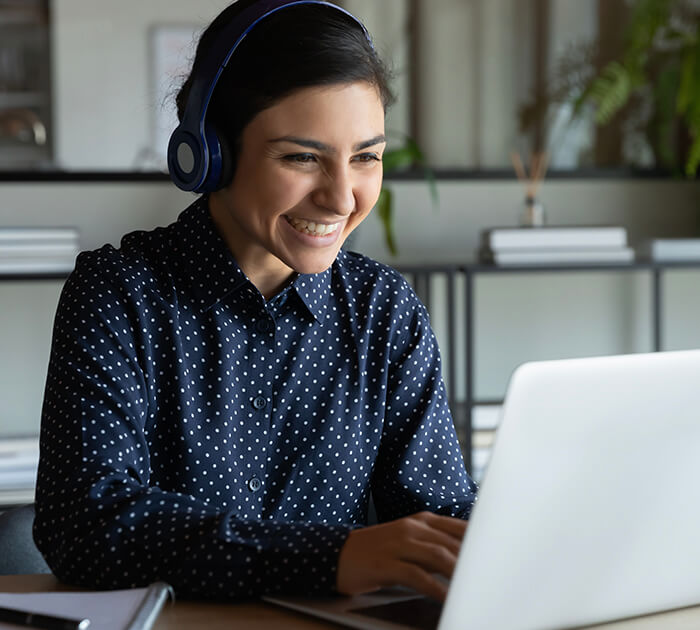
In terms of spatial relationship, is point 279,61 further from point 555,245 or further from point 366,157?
point 555,245

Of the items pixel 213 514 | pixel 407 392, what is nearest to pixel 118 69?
pixel 407 392

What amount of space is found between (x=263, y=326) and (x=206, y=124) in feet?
0.81

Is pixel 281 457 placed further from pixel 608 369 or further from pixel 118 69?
pixel 118 69

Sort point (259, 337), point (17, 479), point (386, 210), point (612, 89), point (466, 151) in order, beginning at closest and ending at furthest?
point (259, 337) < point (17, 479) < point (386, 210) < point (612, 89) < point (466, 151)

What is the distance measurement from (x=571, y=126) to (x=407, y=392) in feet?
5.57

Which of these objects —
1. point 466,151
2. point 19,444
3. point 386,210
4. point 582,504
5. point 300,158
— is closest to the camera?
point 582,504

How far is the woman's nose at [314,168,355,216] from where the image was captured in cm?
113

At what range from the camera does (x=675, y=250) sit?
2.56 metres

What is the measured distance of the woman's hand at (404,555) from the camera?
76 cm

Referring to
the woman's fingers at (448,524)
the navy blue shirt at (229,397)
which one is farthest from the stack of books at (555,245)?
the woman's fingers at (448,524)

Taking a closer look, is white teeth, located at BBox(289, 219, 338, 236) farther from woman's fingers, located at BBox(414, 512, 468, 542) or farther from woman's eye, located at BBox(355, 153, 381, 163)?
woman's fingers, located at BBox(414, 512, 468, 542)

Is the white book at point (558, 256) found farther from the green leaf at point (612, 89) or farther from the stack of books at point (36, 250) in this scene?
the stack of books at point (36, 250)

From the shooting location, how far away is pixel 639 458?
73 cm

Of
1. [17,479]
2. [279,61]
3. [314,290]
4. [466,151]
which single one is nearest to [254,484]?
[314,290]
